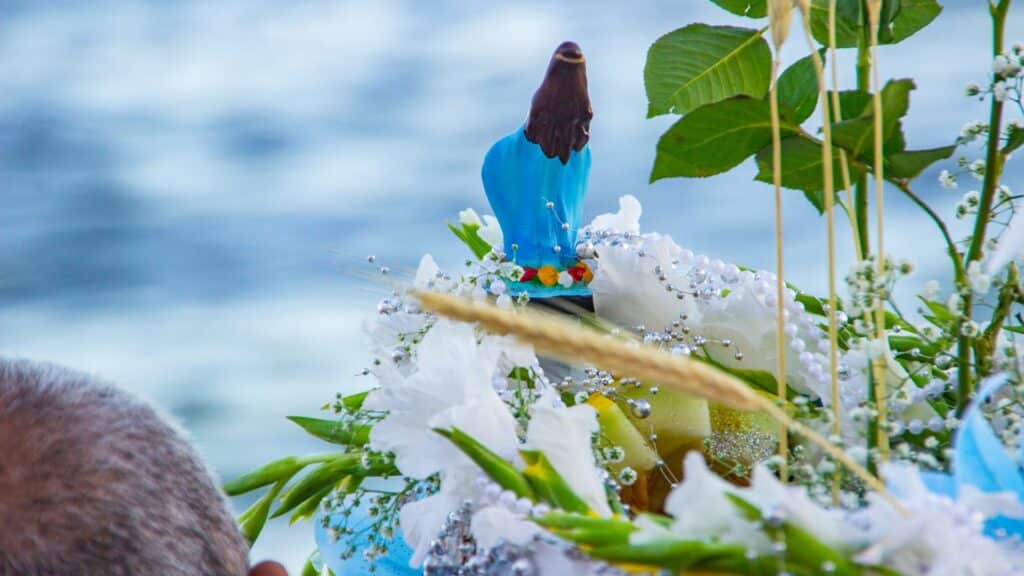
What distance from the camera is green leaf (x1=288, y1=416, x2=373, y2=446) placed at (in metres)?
0.64

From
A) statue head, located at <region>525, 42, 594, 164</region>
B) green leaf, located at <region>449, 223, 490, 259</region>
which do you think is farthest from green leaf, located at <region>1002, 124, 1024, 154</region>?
green leaf, located at <region>449, 223, 490, 259</region>

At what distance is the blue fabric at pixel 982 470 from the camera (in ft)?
1.24

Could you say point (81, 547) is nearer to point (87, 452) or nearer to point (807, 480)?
point (87, 452)

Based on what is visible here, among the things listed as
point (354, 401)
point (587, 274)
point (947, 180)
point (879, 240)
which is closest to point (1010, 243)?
point (879, 240)

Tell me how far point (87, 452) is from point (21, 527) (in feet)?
0.11

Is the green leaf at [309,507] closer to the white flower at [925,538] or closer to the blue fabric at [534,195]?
the blue fabric at [534,195]

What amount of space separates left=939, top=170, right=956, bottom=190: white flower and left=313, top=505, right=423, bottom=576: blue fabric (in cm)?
32

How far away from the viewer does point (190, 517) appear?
469 millimetres

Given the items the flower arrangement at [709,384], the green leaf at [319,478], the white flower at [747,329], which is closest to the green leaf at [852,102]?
the flower arrangement at [709,384]

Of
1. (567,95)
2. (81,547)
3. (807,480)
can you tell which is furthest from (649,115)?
(81,547)

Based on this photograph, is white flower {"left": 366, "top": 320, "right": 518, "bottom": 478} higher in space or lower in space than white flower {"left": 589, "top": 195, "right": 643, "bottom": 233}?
lower

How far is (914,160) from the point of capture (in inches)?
19.3

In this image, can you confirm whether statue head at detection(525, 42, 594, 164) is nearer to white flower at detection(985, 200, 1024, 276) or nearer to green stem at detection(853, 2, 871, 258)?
green stem at detection(853, 2, 871, 258)

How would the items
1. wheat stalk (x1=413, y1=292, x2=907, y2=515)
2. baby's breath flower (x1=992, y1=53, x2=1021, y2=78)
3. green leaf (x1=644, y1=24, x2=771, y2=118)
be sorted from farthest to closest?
green leaf (x1=644, y1=24, x2=771, y2=118) → baby's breath flower (x1=992, y1=53, x2=1021, y2=78) → wheat stalk (x1=413, y1=292, x2=907, y2=515)
